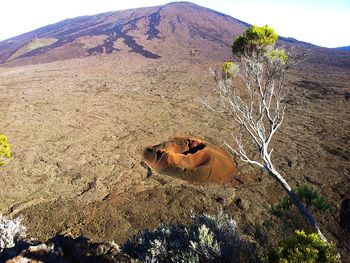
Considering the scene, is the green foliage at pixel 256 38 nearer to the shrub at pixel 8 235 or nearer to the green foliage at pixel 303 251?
the green foliage at pixel 303 251

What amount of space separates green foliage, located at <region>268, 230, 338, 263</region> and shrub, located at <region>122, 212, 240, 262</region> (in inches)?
49.7

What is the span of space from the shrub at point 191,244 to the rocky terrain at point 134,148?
2813mm

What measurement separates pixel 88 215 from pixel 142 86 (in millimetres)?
24167

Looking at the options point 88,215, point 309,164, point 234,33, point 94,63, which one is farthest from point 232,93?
point 234,33

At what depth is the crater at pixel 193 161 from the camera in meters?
15.0

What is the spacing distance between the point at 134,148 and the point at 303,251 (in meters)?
13.4

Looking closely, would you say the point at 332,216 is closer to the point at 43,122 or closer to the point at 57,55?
the point at 43,122

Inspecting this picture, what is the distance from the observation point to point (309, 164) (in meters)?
16.1

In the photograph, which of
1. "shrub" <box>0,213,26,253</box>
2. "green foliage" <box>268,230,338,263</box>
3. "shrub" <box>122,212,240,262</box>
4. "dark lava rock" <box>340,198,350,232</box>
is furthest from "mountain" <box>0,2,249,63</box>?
"green foliage" <box>268,230,338,263</box>

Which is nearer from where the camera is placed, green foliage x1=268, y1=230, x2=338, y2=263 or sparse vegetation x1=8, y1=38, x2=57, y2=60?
green foliage x1=268, y1=230, x2=338, y2=263

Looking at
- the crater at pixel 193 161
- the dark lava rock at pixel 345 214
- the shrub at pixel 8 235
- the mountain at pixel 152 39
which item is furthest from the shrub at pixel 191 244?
the mountain at pixel 152 39

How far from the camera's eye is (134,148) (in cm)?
1855

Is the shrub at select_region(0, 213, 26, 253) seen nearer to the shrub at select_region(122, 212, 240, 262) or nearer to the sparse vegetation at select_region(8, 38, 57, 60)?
the shrub at select_region(122, 212, 240, 262)

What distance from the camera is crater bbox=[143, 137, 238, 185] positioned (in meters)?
15.0
